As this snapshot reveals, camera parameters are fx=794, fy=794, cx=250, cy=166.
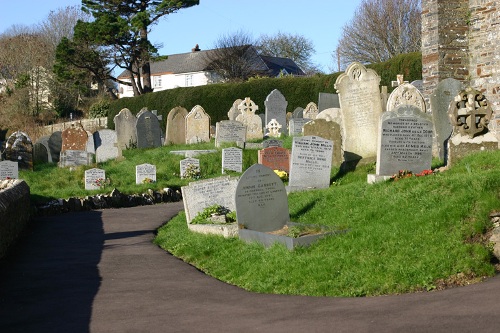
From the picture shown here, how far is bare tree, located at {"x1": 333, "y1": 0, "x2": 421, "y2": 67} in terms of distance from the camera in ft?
198

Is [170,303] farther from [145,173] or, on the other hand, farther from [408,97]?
[145,173]

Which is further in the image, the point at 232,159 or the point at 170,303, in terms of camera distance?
the point at 232,159

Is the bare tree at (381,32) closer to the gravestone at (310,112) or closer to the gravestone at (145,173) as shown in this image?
the gravestone at (310,112)

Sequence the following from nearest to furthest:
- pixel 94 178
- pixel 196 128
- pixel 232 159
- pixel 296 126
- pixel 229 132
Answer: pixel 94 178 < pixel 232 159 < pixel 229 132 < pixel 196 128 < pixel 296 126

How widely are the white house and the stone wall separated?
171ft

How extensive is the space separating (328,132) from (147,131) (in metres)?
12.0

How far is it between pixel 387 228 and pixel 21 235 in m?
8.28

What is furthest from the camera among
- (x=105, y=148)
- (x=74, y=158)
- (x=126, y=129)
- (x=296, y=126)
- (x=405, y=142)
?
(x=126, y=129)

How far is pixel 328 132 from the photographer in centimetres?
1903

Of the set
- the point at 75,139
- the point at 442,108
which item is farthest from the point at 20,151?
the point at 442,108

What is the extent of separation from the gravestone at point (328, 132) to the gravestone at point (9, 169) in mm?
9510

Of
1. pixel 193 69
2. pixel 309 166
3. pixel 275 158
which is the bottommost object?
pixel 275 158

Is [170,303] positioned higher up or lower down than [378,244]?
lower down

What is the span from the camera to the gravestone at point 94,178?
22.8 meters
